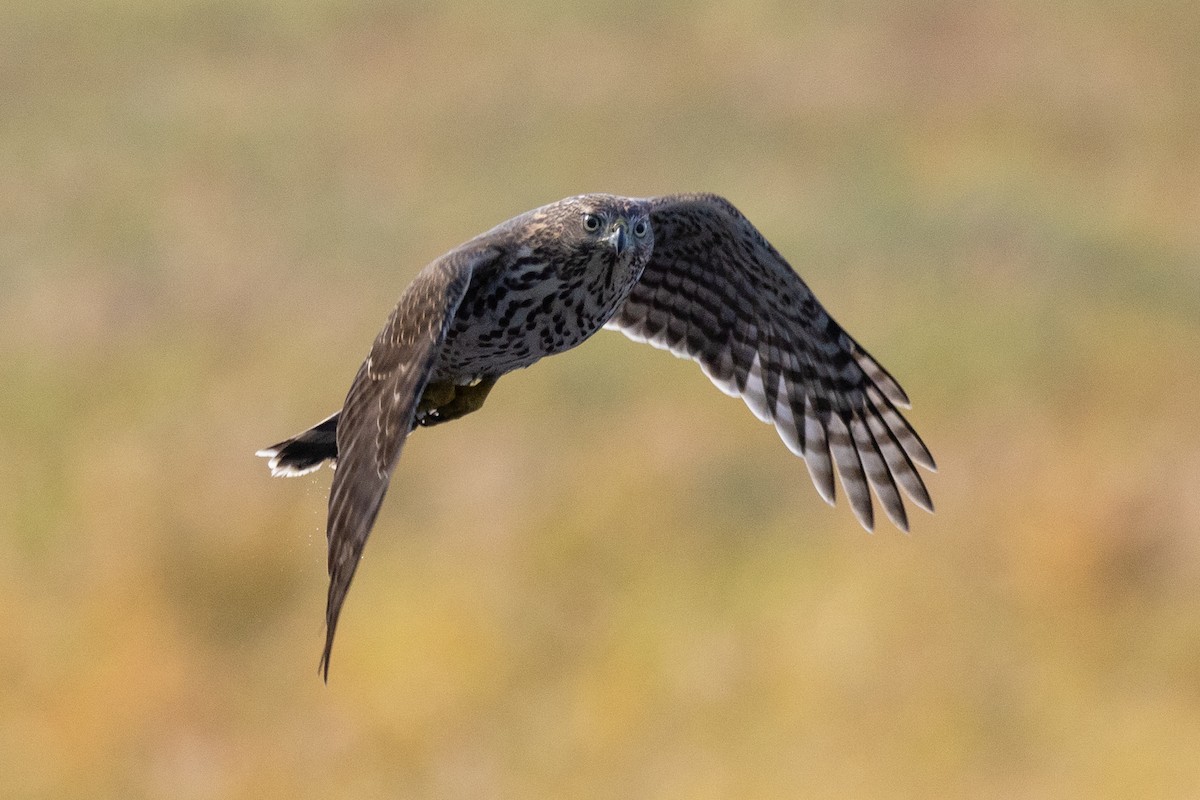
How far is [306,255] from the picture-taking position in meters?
18.2

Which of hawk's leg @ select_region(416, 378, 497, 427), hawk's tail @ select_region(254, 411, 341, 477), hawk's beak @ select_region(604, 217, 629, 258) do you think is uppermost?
hawk's beak @ select_region(604, 217, 629, 258)

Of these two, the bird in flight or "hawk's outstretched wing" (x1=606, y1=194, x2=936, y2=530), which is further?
"hawk's outstretched wing" (x1=606, y1=194, x2=936, y2=530)

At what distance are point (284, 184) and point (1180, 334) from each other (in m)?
8.97

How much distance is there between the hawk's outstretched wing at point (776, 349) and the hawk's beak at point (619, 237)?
4.11 ft

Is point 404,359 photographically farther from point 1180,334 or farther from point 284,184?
point 284,184

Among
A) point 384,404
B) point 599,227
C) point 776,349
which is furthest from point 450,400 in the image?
point 776,349

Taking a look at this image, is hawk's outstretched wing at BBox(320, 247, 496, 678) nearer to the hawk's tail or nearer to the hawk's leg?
the hawk's leg

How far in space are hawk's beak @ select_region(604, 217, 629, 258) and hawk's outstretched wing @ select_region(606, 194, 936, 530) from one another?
4.11 feet

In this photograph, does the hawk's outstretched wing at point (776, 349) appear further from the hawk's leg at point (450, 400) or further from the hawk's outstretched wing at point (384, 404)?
the hawk's outstretched wing at point (384, 404)

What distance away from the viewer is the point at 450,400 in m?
7.72

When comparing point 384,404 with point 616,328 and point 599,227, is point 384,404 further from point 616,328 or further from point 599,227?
point 616,328

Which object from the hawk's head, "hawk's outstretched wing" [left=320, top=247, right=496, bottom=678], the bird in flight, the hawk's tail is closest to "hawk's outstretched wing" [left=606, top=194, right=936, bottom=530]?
the bird in flight

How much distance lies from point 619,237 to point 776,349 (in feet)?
7.39

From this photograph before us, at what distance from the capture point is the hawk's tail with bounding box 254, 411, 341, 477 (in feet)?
27.5
